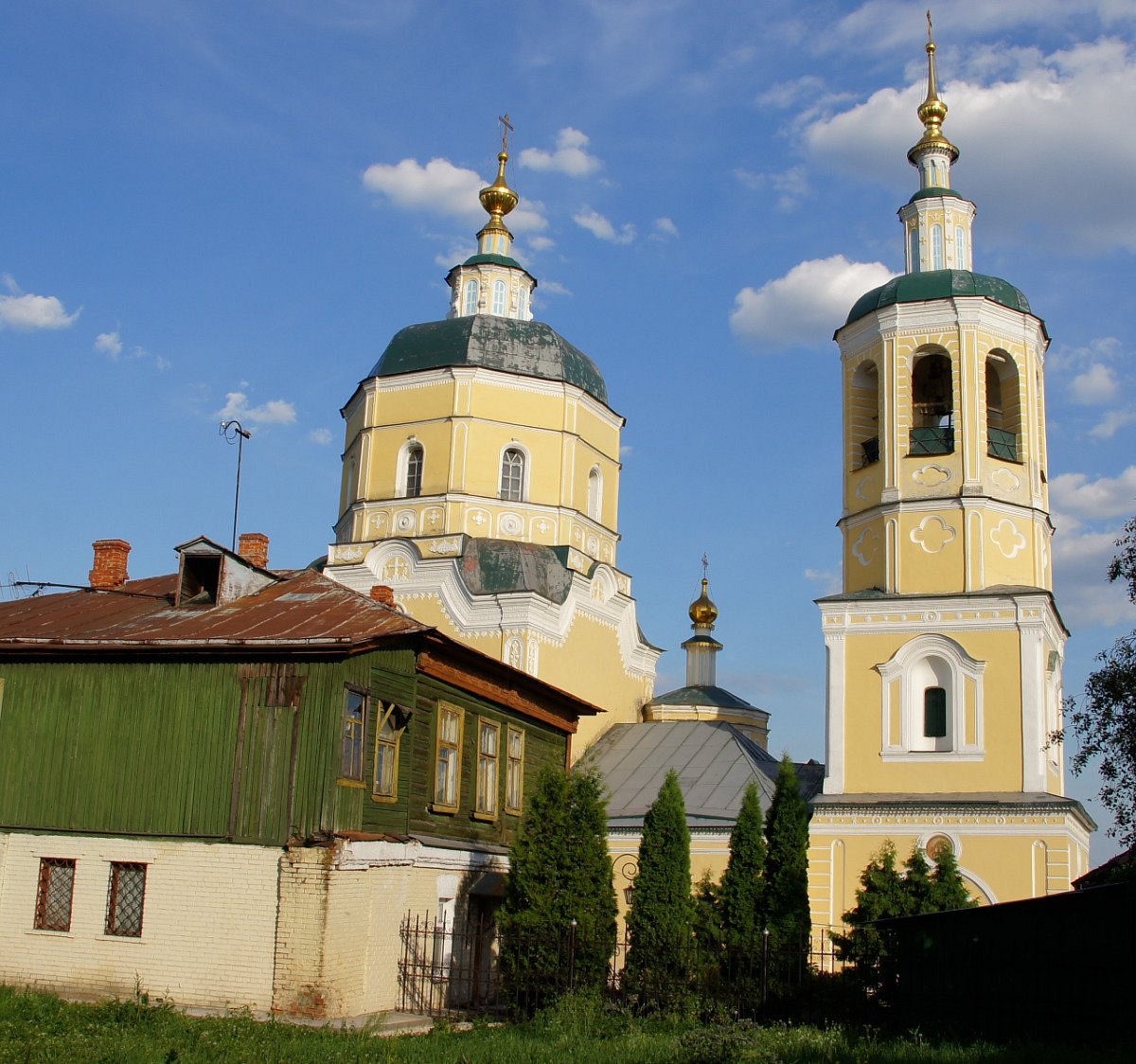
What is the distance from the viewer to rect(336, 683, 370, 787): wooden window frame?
14492mm

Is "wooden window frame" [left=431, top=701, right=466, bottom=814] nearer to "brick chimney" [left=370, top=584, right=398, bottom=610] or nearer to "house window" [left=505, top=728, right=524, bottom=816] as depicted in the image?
"house window" [left=505, top=728, right=524, bottom=816]

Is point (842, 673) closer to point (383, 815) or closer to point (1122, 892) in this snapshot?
point (383, 815)

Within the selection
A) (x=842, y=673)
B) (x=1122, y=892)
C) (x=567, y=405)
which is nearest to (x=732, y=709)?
(x=567, y=405)

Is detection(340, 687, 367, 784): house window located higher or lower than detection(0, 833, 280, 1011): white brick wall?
higher

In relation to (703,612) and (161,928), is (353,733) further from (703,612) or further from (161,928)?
(703,612)

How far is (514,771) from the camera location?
1972 cm

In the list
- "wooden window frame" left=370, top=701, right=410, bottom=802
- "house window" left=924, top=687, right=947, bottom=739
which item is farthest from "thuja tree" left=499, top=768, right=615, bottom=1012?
"house window" left=924, top=687, right=947, bottom=739

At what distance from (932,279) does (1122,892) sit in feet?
44.8

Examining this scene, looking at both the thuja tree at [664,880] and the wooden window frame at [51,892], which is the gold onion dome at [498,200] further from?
the wooden window frame at [51,892]

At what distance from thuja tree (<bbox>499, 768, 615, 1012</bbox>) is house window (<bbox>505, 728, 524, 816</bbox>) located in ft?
8.93

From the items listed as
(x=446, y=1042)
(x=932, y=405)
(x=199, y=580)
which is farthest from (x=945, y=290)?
(x=446, y=1042)

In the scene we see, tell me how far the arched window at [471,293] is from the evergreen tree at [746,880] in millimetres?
15147

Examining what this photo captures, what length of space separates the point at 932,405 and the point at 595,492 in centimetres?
809

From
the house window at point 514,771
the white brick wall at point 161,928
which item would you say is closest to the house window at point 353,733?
the white brick wall at point 161,928
